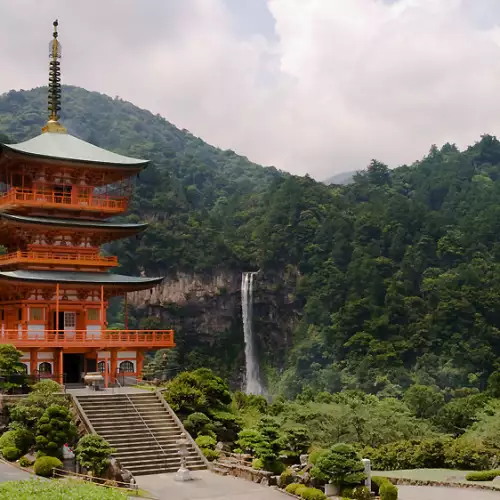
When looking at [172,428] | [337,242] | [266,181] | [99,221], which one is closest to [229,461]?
[172,428]

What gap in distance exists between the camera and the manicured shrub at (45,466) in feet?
75.7

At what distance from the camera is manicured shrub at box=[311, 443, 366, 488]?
2258 cm

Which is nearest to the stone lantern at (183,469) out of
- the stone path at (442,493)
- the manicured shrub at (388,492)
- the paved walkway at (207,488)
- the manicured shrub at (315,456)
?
the paved walkway at (207,488)

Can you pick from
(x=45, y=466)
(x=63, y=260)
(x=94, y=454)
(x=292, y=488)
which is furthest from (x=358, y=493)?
(x=63, y=260)

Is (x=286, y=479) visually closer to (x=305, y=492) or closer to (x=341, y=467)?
(x=305, y=492)

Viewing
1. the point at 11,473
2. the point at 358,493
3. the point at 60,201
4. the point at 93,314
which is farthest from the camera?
the point at 60,201

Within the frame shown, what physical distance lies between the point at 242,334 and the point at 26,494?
61.5 metres

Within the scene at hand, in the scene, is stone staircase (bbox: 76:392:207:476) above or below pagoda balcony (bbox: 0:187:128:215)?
below

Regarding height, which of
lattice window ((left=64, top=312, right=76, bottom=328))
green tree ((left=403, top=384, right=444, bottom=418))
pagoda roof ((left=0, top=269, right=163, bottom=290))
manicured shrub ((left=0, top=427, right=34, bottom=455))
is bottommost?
green tree ((left=403, top=384, right=444, bottom=418))

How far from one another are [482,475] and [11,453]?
46.8 ft

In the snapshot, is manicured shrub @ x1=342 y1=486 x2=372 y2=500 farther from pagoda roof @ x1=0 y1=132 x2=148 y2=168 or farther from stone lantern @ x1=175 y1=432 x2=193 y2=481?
pagoda roof @ x1=0 y1=132 x2=148 y2=168

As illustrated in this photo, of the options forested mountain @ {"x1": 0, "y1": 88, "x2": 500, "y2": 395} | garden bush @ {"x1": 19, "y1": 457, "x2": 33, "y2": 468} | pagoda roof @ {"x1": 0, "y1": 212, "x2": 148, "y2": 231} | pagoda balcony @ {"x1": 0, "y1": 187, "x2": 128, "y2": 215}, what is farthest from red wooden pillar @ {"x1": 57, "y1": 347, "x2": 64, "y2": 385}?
forested mountain @ {"x1": 0, "y1": 88, "x2": 500, "y2": 395}

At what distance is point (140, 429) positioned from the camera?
88.9ft

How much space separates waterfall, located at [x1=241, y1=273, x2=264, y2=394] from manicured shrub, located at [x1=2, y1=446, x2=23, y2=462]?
166 ft
